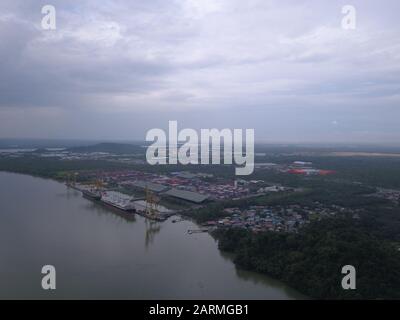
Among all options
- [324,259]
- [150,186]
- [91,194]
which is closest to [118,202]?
[91,194]

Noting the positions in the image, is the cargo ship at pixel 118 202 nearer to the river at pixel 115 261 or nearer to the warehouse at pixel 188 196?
the river at pixel 115 261

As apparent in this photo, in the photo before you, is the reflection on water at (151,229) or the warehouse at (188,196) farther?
the warehouse at (188,196)

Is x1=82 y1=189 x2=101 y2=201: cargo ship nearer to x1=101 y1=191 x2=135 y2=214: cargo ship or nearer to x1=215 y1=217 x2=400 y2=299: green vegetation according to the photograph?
x1=101 y1=191 x2=135 y2=214: cargo ship

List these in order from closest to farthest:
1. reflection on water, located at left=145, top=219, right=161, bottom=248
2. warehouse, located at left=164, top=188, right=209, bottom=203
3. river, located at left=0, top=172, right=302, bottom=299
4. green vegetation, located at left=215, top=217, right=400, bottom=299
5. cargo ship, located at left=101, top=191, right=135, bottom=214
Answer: green vegetation, located at left=215, top=217, right=400, bottom=299
river, located at left=0, top=172, right=302, bottom=299
reflection on water, located at left=145, top=219, right=161, bottom=248
cargo ship, located at left=101, top=191, right=135, bottom=214
warehouse, located at left=164, top=188, right=209, bottom=203

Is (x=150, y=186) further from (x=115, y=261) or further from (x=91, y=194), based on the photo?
(x=115, y=261)

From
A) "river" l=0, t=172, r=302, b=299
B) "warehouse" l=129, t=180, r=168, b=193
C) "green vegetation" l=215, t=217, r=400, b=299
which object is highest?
"warehouse" l=129, t=180, r=168, b=193

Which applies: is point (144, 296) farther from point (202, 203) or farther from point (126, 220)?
point (202, 203)

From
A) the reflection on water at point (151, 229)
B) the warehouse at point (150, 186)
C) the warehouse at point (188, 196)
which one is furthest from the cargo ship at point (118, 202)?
the warehouse at point (188, 196)

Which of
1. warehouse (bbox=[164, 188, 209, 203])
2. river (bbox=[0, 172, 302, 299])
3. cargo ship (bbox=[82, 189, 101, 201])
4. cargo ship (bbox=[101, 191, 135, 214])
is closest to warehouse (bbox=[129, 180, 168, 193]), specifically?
warehouse (bbox=[164, 188, 209, 203])
